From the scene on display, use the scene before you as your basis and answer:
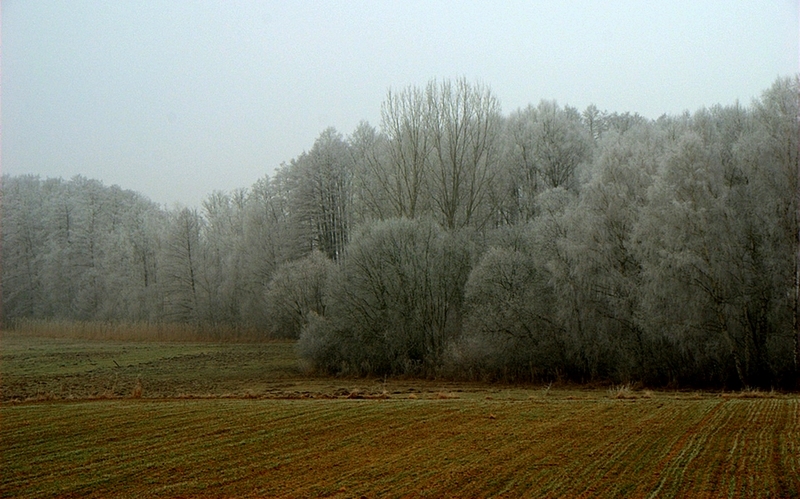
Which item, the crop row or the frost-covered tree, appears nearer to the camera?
the crop row

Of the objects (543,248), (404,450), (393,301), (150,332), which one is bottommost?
(404,450)

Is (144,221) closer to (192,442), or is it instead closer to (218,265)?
(218,265)

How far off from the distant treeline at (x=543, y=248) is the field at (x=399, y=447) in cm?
810

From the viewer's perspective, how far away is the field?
981 cm

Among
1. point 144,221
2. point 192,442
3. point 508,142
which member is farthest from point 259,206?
point 192,442

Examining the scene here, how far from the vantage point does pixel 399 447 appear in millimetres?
12664

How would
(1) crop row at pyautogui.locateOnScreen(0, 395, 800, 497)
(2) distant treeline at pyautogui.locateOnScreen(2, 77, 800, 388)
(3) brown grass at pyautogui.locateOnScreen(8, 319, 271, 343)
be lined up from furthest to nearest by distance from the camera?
(3) brown grass at pyautogui.locateOnScreen(8, 319, 271, 343) < (2) distant treeline at pyautogui.locateOnScreen(2, 77, 800, 388) < (1) crop row at pyautogui.locateOnScreen(0, 395, 800, 497)

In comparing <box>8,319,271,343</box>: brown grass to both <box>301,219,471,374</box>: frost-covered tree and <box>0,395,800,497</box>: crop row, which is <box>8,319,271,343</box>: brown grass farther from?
<box>0,395,800,497</box>: crop row

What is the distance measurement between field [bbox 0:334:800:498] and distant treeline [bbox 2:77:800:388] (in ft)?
26.6

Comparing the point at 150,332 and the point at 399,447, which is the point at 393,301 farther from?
the point at 150,332

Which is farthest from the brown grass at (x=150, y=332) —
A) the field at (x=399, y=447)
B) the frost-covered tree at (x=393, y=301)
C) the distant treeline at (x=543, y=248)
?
the field at (x=399, y=447)

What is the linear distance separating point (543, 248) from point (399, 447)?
76.2 ft

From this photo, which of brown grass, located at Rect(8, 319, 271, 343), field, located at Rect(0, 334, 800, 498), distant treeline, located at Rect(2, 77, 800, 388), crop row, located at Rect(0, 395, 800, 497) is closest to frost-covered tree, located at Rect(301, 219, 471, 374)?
distant treeline, located at Rect(2, 77, 800, 388)

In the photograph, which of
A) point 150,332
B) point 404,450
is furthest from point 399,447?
point 150,332
